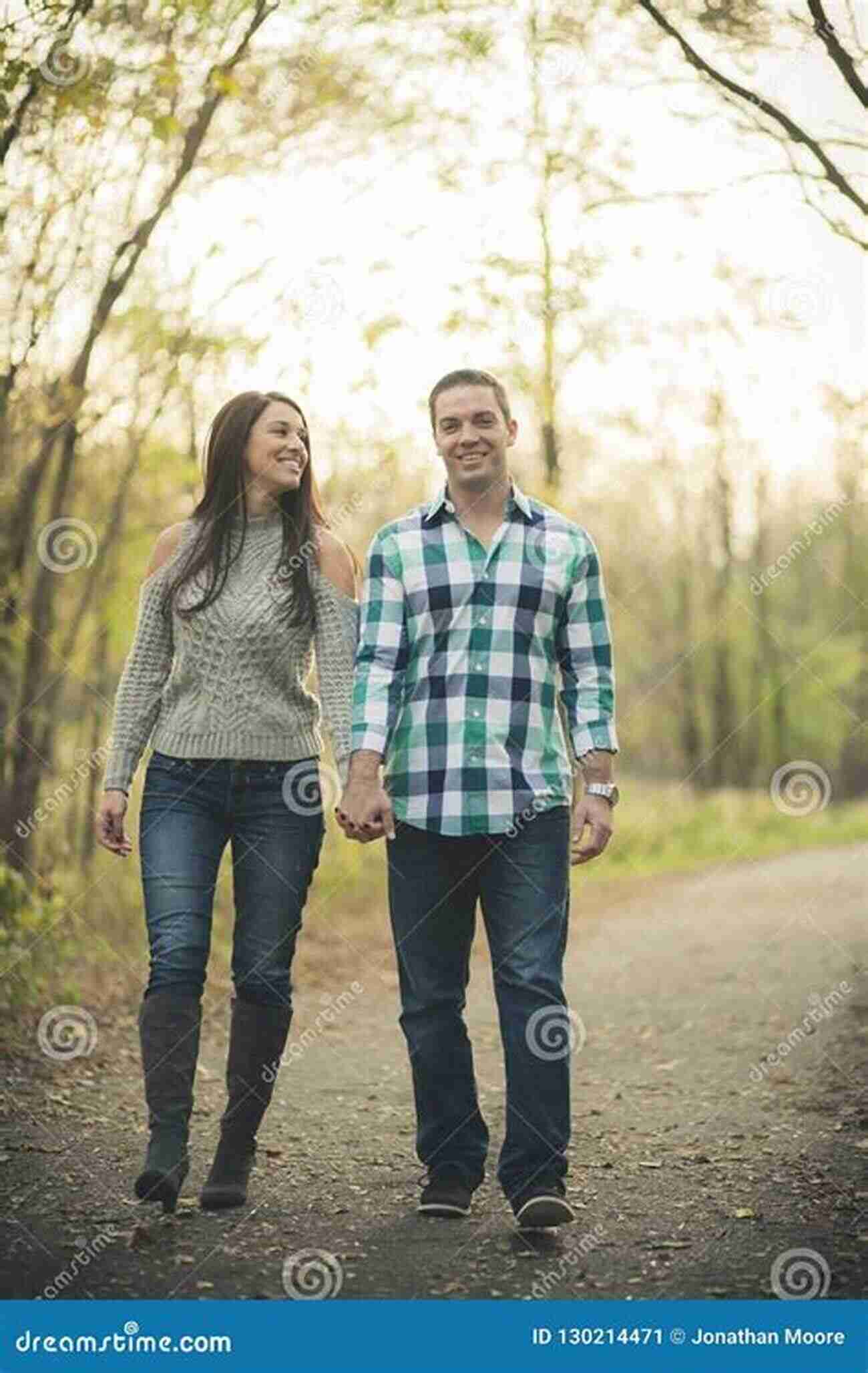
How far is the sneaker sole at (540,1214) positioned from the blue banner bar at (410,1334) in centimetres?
27

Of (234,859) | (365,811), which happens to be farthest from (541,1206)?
(234,859)

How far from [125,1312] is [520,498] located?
2.01 meters

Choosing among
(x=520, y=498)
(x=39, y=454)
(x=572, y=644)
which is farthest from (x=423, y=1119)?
(x=39, y=454)

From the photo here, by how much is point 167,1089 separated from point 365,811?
0.76 m

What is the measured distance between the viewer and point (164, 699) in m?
3.98

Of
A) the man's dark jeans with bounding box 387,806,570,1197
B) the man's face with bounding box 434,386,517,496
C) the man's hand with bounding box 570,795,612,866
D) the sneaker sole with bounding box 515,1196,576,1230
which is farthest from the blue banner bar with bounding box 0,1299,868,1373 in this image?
the man's face with bounding box 434,386,517,496

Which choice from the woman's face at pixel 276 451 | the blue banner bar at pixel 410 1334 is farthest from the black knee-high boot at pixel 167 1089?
the woman's face at pixel 276 451

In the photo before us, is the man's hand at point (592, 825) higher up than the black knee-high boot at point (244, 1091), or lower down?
higher up

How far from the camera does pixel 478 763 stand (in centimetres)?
376

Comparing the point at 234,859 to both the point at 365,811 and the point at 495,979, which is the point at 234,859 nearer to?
the point at 365,811

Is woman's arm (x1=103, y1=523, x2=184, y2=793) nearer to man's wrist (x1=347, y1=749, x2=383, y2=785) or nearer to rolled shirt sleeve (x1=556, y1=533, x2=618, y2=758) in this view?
man's wrist (x1=347, y1=749, x2=383, y2=785)

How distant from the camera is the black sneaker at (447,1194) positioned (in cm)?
381

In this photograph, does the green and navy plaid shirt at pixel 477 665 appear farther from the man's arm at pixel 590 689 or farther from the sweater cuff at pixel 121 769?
the sweater cuff at pixel 121 769

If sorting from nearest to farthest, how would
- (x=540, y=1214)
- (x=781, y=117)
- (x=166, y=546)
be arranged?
(x=540, y=1214), (x=166, y=546), (x=781, y=117)
